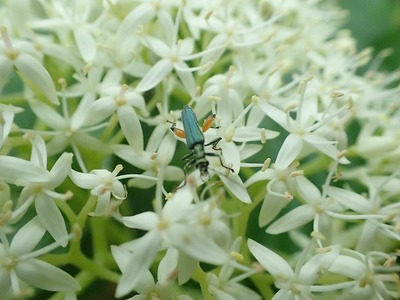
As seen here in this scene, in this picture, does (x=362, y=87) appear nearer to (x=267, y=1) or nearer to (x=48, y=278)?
(x=267, y=1)

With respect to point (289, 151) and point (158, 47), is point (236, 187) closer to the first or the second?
point (289, 151)

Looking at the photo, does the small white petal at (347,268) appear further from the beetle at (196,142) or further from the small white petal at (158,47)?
the small white petal at (158,47)

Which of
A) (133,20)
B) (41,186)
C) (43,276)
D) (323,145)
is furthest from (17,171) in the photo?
(323,145)

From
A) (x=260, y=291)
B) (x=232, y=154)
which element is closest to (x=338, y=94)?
(x=232, y=154)

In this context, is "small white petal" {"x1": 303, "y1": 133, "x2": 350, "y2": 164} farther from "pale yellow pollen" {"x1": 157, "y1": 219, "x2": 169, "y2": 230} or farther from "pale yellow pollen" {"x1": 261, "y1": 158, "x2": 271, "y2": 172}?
"pale yellow pollen" {"x1": 157, "y1": 219, "x2": 169, "y2": 230}

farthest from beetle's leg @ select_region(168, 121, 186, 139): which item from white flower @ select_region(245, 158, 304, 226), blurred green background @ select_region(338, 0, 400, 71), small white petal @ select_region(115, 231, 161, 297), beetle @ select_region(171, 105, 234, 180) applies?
blurred green background @ select_region(338, 0, 400, 71)
